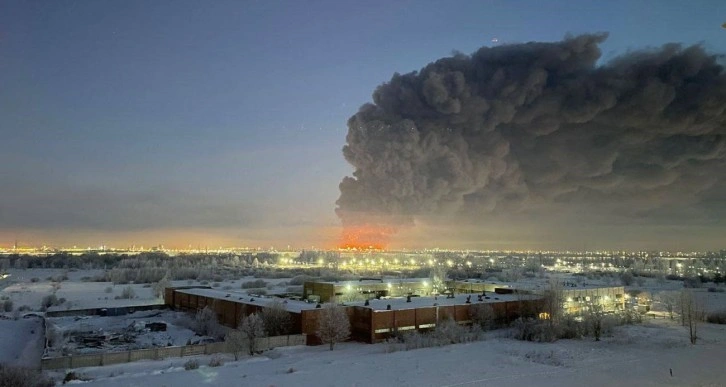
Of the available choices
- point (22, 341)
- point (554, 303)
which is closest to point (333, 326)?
point (554, 303)

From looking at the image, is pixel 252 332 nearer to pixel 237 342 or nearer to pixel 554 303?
pixel 237 342

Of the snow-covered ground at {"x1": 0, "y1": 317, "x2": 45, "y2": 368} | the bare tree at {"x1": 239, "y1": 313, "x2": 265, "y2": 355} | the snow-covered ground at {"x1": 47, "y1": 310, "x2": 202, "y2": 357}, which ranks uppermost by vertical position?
the bare tree at {"x1": 239, "y1": 313, "x2": 265, "y2": 355}

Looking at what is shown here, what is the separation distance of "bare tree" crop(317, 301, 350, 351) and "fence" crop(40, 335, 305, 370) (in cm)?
238

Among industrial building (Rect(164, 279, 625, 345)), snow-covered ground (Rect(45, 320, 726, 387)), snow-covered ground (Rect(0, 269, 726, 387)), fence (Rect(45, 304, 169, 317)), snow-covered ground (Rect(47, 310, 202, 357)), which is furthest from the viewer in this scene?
fence (Rect(45, 304, 169, 317))

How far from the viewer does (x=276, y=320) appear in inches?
1344

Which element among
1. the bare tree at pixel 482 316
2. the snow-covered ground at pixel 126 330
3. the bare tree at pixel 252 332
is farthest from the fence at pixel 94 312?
the bare tree at pixel 482 316

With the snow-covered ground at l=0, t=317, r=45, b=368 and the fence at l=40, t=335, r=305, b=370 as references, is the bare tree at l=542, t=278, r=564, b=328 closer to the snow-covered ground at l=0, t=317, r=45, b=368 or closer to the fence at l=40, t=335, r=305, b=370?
Result: the fence at l=40, t=335, r=305, b=370

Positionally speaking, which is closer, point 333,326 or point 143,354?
point 143,354

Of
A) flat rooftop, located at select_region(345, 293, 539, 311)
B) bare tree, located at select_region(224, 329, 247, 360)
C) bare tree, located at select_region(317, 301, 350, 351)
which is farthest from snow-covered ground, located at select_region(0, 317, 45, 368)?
flat rooftop, located at select_region(345, 293, 539, 311)

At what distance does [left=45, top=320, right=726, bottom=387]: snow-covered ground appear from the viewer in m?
22.5

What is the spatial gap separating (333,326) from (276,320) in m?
4.05

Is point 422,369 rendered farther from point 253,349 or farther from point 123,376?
point 123,376

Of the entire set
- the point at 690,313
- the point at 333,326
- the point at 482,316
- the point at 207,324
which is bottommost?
the point at 207,324

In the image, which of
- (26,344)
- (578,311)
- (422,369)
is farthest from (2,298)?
(578,311)
